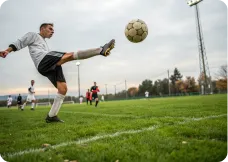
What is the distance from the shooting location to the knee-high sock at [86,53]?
413 centimetres

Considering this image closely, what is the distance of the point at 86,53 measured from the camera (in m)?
4.20

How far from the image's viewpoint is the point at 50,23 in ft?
17.9

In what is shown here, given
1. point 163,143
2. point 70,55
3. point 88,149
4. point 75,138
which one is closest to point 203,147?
point 163,143

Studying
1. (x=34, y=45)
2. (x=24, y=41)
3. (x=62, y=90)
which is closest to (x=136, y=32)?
(x=62, y=90)

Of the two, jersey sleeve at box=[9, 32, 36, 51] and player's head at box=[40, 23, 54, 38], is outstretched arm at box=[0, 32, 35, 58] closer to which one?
jersey sleeve at box=[9, 32, 36, 51]

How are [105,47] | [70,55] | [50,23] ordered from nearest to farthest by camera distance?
[105,47]
[70,55]
[50,23]

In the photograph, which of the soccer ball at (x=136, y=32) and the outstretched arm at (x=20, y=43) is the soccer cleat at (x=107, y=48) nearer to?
the outstretched arm at (x=20, y=43)

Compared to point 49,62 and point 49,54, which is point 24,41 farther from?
point 49,62

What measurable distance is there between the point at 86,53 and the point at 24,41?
166cm

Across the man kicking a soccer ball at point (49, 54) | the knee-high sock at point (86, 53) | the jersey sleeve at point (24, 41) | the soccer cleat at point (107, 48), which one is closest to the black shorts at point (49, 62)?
the man kicking a soccer ball at point (49, 54)

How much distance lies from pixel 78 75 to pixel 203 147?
4407cm

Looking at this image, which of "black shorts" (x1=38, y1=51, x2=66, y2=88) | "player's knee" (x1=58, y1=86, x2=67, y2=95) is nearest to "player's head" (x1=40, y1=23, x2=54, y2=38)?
"black shorts" (x1=38, y1=51, x2=66, y2=88)

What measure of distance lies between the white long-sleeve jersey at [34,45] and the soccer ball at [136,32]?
98.0 inches

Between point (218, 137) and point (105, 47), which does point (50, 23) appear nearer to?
point (105, 47)
